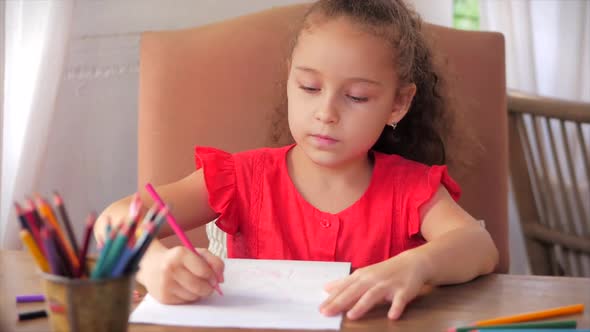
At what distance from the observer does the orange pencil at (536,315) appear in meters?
0.86

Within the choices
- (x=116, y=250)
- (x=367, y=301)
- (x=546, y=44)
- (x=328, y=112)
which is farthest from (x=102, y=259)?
(x=546, y=44)

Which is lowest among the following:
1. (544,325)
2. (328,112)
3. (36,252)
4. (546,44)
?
(544,325)

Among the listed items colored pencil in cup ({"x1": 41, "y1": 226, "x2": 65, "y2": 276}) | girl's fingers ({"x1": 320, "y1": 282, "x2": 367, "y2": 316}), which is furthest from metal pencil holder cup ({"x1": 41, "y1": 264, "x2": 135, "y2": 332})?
girl's fingers ({"x1": 320, "y1": 282, "x2": 367, "y2": 316})

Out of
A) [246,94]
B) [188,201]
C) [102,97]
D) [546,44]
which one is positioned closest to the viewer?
[188,201]

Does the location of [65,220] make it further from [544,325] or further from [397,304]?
[544,325]

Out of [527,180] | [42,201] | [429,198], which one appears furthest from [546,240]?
[42,201]

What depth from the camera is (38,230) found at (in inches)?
26.8

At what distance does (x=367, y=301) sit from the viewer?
2.95 feet

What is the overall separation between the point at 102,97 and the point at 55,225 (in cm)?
124

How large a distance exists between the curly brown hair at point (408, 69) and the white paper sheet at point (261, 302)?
419 millimetres

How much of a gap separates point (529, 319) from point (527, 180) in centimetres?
117

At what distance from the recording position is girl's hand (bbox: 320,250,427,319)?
2.94ft

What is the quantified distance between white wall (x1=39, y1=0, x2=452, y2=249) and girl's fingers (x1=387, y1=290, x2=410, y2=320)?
1.14 metres

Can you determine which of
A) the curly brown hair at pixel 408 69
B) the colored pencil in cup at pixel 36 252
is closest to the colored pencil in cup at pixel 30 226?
the colored pencil in cup at pixel 36 252
